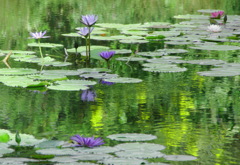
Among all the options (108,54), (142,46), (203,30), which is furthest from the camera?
(203,30)

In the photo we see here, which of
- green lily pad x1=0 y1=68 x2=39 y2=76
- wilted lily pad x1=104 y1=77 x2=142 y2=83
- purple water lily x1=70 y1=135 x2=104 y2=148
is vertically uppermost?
green lily pad x1=0 y1=68 x2=39 y2=76

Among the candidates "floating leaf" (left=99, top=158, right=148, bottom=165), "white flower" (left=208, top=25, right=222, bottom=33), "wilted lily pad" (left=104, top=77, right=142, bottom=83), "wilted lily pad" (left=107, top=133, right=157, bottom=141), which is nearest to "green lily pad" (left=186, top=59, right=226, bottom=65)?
"wilted lily pad" (left=104, top=77, right=142, bottom=83)

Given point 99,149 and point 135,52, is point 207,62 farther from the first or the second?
point 99,149

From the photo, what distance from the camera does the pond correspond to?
2.72m

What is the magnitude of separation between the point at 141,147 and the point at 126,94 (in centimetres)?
145

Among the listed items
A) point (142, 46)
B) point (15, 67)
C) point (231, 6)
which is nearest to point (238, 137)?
point (15, 67)

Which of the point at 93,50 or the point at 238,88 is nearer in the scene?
the point at 238,88

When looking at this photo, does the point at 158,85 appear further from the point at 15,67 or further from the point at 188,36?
the point at 188,36

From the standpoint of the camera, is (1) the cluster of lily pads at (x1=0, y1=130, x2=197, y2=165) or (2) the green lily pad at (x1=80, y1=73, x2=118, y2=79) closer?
(1) the cluster of lily pads at (x1=0, y1=130, x2=197, y2=165)

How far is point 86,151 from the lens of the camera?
2633 millimetres

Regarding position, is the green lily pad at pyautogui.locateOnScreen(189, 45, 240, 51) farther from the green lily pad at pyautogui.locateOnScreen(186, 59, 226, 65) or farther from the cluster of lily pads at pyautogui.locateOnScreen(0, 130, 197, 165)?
the cluster of lily pads at pyautogui.locateOnScreen(0, 130, 197, 165)

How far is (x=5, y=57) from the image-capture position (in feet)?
17.5

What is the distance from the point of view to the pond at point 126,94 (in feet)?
8.93

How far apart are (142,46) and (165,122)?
3.05 m
